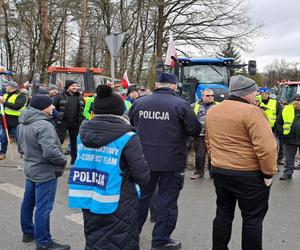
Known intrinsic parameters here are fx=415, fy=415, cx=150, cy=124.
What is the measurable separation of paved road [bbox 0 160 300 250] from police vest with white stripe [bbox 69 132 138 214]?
1.62 metres

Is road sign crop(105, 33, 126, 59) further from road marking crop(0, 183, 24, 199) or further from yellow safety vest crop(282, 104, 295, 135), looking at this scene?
yellow safety vest crop(282, 104, 295, 135)

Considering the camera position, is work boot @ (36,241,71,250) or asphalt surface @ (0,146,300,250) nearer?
work boot @ (36,241,71,250)

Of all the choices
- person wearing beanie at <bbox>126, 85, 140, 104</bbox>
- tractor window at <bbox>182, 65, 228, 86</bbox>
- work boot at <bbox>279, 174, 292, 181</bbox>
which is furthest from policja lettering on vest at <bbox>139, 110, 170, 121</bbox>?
tractor window at <bbox>182, 65, 228, 86</bbox>

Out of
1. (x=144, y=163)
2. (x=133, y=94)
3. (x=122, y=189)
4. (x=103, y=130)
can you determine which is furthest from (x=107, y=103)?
(x=133, y=94)

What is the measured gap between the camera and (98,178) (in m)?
3.22

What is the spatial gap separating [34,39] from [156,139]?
31999 mm

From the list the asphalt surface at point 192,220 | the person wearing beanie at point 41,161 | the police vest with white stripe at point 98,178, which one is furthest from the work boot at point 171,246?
the police vest with white stripe at point 98,178

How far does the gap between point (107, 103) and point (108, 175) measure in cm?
55

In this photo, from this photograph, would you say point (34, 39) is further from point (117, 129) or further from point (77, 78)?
point (117, 129)

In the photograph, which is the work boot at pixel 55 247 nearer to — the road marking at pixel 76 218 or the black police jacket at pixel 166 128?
the road marking at pixel 76 218

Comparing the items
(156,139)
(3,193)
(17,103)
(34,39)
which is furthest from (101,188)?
(34,39)

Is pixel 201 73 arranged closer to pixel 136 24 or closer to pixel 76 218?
pixel 76 218

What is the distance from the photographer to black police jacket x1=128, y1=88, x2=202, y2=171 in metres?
4.43

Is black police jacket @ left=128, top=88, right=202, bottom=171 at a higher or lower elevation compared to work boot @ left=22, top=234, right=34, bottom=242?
higher
